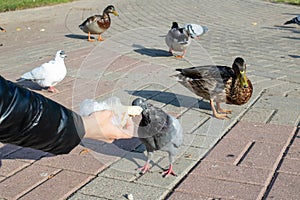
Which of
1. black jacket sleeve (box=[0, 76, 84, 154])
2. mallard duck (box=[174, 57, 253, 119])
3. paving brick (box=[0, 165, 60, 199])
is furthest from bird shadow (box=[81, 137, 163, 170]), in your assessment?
black jacket sleeve (box=[0, 76, 84, 154])

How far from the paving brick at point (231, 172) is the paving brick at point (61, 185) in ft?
2.93

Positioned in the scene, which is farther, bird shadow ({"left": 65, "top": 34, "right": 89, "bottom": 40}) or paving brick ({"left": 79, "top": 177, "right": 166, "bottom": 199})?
Result: bird shadow ({"left": 65, "top": 34, "right": 89, "bottom": 40})

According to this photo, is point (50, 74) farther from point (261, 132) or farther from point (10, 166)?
point (261, 132)

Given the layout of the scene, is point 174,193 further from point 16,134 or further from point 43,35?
point 43,35

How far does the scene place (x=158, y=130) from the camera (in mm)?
3729

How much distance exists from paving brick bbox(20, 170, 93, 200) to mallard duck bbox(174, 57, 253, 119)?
6.22ft

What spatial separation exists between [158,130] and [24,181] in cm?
110

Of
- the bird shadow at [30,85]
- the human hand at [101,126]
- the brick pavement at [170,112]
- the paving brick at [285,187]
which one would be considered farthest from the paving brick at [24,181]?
the bird shadow at [30,85]

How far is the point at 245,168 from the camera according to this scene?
405 centimetres

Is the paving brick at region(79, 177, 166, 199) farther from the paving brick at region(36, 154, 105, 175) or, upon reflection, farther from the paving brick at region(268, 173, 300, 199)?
the paving brick at region(268, 173, 300, 199)

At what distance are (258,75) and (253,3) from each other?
1063cm

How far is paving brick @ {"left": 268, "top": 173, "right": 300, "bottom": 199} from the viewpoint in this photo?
3.60 metres

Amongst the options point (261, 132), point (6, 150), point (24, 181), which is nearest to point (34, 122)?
point (24, 181)

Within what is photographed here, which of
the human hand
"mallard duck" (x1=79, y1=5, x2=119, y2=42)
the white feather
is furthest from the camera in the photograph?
"mallard duck" (x1=79, y1=5, x2=119, y2=42)
